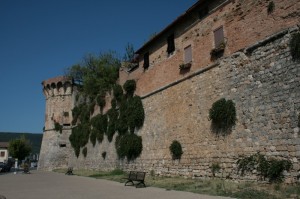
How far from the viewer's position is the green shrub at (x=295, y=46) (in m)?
11.0

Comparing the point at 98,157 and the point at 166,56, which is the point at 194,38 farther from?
the point at 98,157

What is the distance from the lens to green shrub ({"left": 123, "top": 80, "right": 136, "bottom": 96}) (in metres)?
23.2

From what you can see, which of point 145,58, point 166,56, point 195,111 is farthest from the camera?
point 145,58

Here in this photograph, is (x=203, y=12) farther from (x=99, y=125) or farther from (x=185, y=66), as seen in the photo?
(x=99, y=125)

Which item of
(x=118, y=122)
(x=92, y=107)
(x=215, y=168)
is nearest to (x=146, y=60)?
(x=118, y=122)

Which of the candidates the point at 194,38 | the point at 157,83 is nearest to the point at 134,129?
the point at 157,83

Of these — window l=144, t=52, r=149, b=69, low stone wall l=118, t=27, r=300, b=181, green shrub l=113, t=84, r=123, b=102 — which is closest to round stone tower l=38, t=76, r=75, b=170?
green shrub l=113, t=84, r=123, b=102

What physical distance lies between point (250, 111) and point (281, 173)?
2878 mm

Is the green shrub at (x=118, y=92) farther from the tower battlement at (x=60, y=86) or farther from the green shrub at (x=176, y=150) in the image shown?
the tower battlement at (x=60, y=86)

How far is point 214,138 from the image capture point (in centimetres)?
1463

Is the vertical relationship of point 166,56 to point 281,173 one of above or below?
above

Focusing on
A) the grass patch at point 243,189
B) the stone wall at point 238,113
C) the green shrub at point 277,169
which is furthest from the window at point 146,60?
the green shrub at point 277,169

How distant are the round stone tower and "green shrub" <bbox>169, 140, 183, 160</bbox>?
22.6m

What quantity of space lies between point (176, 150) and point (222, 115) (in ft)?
13.6
